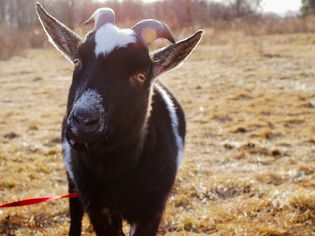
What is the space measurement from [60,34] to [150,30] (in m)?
0.67

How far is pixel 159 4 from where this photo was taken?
38625mm

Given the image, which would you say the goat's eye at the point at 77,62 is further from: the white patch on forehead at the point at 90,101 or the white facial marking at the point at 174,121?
the white facial marking at the point at 174,121

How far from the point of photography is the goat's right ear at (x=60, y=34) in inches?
142

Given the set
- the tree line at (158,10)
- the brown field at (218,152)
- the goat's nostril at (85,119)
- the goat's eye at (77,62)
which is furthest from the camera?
the tree line at (158,10)

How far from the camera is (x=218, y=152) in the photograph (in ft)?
23.2

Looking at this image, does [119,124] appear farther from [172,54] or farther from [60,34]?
[60,34]

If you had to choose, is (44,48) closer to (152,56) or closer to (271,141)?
(271,141)

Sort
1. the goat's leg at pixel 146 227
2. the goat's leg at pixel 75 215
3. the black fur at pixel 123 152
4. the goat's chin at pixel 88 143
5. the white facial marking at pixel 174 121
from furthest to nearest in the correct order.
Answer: the goat's leg at pixel 75 215, the white facial marking at pixel 174 121, the goat's leg at pixel 146 227, the black fur at pixel 123 152, the goat's chin at pixel 88 143

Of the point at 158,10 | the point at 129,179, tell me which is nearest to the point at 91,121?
the point at 129,179

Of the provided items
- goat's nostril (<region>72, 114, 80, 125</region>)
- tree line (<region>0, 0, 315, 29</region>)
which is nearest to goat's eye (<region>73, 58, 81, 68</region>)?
goat's nostril (<region>72, 114, 80, 125</region>)

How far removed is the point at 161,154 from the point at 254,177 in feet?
8.38

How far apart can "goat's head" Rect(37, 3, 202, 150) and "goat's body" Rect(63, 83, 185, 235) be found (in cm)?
17

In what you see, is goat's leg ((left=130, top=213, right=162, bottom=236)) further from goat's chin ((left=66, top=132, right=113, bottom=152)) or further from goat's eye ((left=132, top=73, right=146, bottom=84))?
goat's eye ((left=132, top=73, right=146, bottom=84))

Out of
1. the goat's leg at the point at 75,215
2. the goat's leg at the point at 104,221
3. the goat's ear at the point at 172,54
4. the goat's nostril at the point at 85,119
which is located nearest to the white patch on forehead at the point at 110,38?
the goat's ear at the point at 172,54
